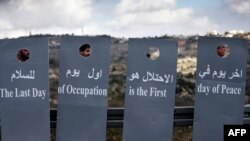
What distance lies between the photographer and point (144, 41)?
6.88m

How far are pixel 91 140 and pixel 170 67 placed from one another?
1345mm

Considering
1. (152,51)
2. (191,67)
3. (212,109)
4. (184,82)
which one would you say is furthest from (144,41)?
(191,67)

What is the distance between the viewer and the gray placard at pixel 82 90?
6.85 metres

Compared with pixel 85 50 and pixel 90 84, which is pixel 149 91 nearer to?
pixel 90 84

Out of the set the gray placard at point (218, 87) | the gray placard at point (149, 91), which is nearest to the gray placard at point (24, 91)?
the gray placard at point (149, 91)

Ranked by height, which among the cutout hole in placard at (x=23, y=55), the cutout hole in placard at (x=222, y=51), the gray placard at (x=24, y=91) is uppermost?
the cutout hole in placard at (x=222, y=51)

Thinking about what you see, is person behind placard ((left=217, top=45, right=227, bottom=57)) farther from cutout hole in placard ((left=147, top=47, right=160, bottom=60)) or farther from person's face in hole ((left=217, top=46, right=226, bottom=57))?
cutout hole in placard ((left=147, top=47, right=160, bottom=60))

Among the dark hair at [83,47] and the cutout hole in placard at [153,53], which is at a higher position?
the dark hair at [83,47]

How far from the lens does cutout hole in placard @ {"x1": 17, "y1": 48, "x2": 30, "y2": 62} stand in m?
6.86

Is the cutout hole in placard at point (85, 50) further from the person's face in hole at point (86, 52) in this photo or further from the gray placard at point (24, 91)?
the gray placard at point (24, 91)

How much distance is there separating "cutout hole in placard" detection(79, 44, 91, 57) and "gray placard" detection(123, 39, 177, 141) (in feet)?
1.66

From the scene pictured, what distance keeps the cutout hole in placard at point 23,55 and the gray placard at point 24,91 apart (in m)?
0.03

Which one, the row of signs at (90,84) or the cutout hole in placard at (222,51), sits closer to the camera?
the row of signs at (90,84)

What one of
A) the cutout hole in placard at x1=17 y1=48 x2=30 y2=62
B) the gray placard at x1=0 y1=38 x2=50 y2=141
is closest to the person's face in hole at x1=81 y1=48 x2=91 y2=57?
the gray placard at x1=0 y1=38 x2=50 y2=141
